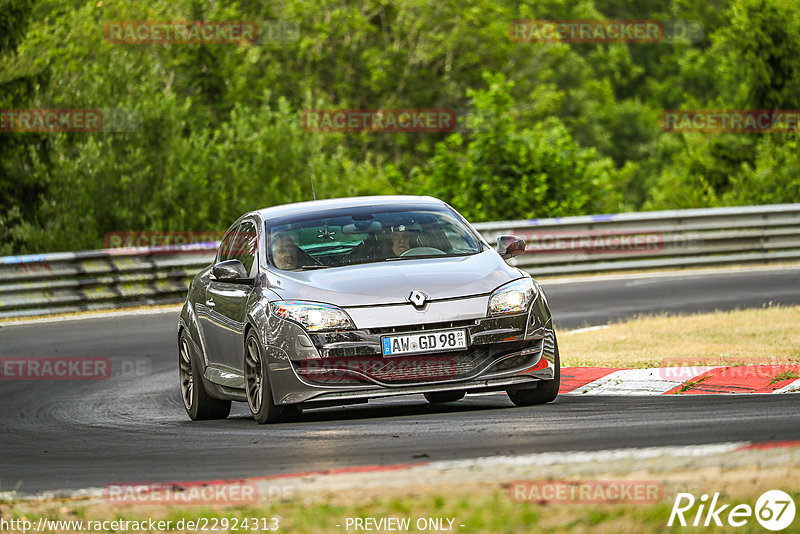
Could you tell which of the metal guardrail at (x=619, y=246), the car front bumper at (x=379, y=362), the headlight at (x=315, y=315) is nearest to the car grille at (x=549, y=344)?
the car front bumper at (x=379, y=362)

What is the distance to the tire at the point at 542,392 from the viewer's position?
9.23 m

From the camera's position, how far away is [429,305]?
8641 millimetres

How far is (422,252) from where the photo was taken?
380 inches

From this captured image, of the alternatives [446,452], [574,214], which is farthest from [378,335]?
[574,214]

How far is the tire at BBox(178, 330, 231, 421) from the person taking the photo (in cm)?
1053

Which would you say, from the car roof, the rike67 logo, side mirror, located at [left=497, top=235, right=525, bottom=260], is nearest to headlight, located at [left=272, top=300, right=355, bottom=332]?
the car roof

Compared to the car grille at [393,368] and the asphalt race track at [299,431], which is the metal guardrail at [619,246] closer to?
the asphalt race track at [299,431]

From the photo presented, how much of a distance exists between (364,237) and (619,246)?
13806 millimetres

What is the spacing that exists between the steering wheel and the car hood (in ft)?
0.64

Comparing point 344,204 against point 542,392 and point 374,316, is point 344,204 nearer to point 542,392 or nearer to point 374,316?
point 374,316

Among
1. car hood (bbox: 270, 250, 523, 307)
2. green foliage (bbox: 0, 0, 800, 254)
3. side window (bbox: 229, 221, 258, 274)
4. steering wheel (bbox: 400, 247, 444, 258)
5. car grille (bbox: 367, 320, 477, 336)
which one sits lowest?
green foliage (bbox: 0, 0, 800, 254)

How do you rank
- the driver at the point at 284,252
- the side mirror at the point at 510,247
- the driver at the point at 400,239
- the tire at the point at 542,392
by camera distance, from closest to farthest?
the tire at the point at 542,392 < the driver at the point at 284,252 < the driver at the point at 400,239 < the side mirror at the point at 510,247

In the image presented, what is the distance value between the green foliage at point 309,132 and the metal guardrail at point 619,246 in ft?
11.1

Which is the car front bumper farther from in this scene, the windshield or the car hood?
the windshield
